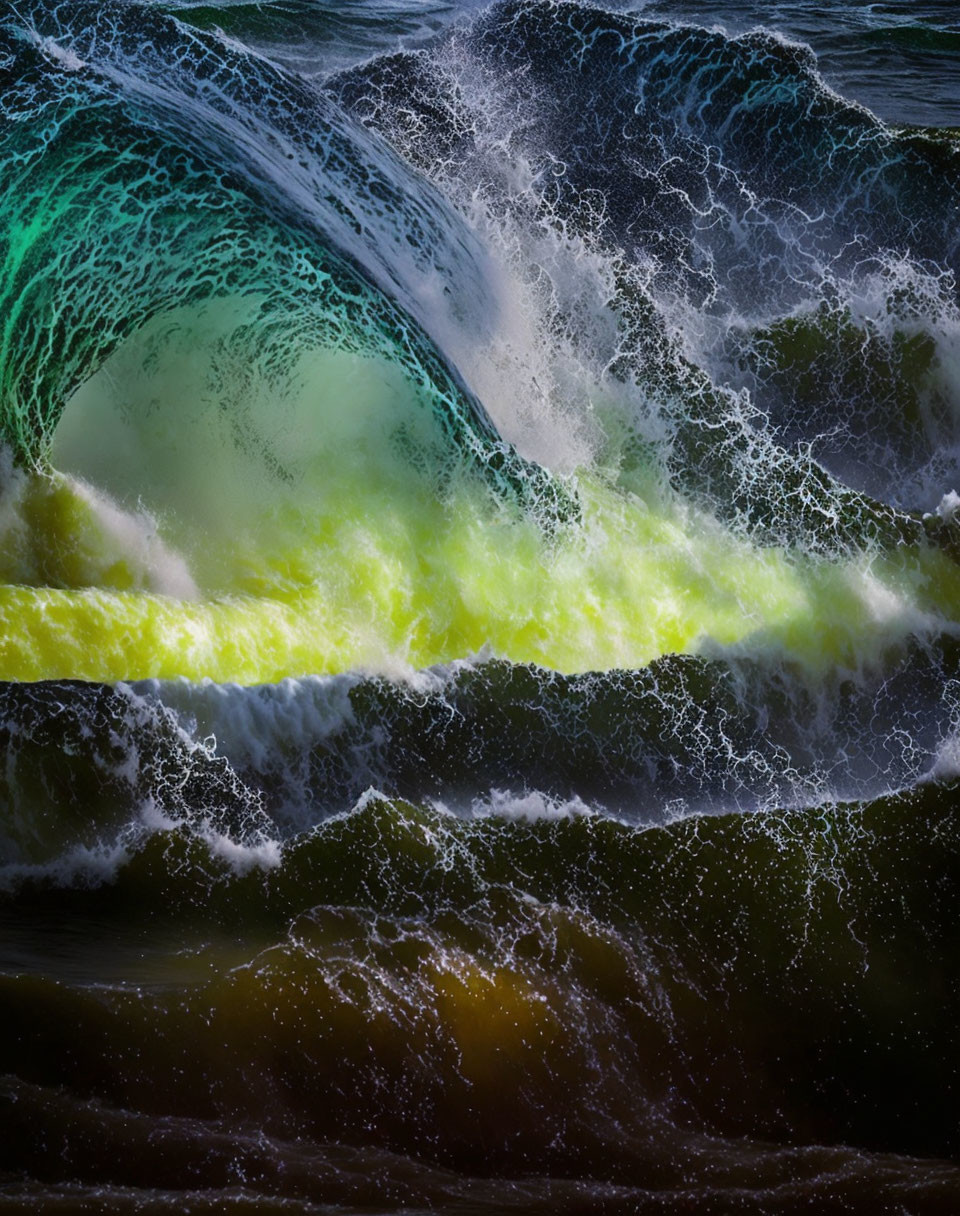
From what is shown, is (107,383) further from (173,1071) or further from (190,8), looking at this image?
(190,8)

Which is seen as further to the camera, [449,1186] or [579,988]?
[579,988]

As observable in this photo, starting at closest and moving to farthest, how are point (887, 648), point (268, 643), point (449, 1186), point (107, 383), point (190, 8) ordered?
point (449, 1186), point (268, 643), point (107, 383), point (887, 648), point (190, 8)

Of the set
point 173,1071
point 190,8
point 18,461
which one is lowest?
point 173,1071

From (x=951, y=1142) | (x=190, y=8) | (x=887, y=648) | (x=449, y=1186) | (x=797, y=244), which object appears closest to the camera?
(x=449, y=1186)

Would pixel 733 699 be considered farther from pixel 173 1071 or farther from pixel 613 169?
pixel 613 169

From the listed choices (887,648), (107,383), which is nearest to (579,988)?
(887,648)

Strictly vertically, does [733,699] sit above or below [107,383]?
below

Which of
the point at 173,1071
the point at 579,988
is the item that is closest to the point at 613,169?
the point at 579,988
